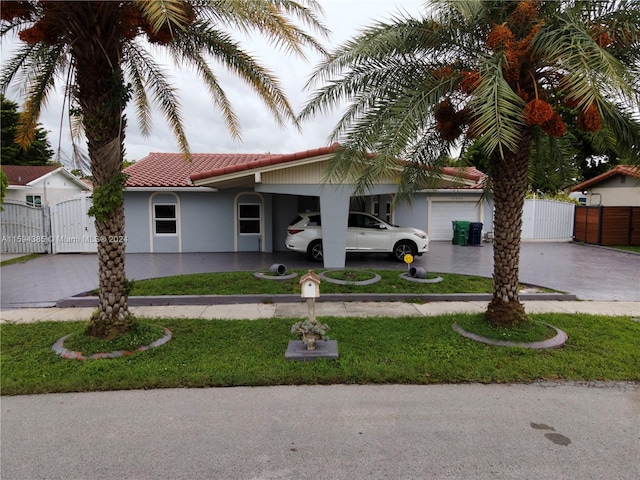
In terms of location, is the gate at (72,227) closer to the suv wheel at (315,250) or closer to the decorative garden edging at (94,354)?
the suv wheel at (315,250)

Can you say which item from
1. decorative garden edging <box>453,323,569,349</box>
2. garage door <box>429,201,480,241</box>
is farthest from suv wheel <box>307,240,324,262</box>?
garage door <box>429,201,480,241</box>

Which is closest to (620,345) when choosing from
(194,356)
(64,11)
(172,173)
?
(194,356)

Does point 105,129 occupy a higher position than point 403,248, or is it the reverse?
point 105,129

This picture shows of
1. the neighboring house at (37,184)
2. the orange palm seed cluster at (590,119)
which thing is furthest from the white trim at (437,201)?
the neighboring house at (37,184)

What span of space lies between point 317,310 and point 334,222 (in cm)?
399

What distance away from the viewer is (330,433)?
3594 millimetres

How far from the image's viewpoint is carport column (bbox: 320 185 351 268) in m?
11.0

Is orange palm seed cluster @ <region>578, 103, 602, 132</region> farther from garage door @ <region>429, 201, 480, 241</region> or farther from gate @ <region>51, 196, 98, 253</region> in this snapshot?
gate @ <region>51, 196, 98, 253</region>

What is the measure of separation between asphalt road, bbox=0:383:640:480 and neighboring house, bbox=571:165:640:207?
19.1m

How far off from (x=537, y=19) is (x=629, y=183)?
19106 millimetres

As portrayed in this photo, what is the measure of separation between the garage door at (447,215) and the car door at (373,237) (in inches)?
265

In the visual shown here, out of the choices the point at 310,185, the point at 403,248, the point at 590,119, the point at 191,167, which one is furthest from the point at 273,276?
the point at 191,167

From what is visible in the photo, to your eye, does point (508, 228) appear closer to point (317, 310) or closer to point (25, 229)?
point (317, 310)

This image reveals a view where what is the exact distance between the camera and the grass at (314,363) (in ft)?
15.1
